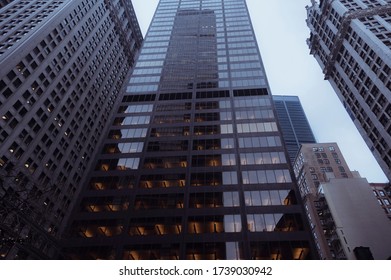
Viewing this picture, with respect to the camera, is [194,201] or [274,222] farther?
[194,201]

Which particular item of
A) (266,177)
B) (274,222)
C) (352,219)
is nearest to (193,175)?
(266,177)

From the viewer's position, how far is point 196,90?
7194cm

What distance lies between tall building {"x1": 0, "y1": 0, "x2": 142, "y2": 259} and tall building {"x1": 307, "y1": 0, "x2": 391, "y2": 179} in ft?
195

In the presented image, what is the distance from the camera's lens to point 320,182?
9975cm

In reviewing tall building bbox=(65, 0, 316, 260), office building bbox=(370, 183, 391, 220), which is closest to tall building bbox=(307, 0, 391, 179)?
tall building bbox=(65, 0, 316, 260)

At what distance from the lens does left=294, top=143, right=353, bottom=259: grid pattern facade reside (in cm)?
8350

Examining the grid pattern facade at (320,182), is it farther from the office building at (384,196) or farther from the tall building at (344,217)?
the office building at (384,196)

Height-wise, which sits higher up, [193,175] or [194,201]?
[193,175]

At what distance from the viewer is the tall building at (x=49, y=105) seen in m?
47.7

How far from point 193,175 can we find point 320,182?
6384 cm

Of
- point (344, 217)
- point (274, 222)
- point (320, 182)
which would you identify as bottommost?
point (274, 222)

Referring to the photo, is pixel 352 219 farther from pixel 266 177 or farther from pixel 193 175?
pixel 193 175

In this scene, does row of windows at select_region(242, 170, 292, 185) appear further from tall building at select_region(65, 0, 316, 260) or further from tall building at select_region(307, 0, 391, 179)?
tall building at select_region(307, 0, 391, 179)

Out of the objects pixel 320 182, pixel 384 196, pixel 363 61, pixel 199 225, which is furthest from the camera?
pixel 320 182
